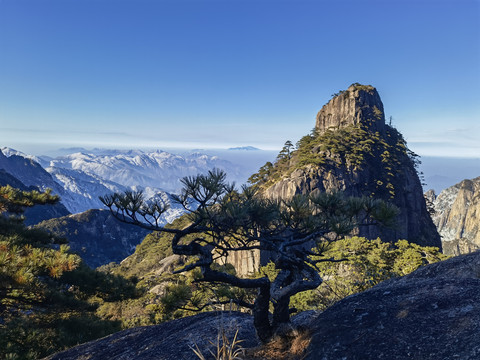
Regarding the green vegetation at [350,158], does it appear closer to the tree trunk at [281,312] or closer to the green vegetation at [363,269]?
the green vegetation at [363,269]

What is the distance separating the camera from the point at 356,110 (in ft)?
241

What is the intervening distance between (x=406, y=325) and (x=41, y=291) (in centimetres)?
938

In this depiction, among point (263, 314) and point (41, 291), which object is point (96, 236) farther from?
point (263, 314)

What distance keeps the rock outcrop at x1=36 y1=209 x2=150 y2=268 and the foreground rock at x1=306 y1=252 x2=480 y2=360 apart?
170 meters

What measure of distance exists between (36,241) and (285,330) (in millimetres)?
10631

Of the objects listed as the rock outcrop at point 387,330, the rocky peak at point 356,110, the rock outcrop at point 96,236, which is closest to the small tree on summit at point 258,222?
the rock outcrop at point 387,330

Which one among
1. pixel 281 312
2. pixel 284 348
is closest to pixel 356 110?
pixel 281 312

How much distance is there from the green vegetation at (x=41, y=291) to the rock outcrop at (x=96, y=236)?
16082cm

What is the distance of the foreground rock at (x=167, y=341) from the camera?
5.80 metres

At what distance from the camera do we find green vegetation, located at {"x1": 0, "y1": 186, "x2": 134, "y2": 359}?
697 centimetres

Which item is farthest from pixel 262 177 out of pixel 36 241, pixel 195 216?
pixel 195 216

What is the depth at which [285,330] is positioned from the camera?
4750 mm

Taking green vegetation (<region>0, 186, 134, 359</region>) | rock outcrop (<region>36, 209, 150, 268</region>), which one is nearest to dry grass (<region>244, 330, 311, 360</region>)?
green vegetation (<region>0, 186, 134, 359</region>)

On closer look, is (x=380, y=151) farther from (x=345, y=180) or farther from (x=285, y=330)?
(x=285, y=330)
